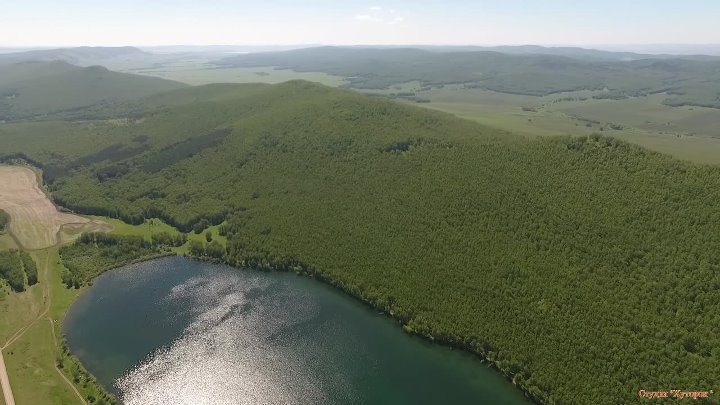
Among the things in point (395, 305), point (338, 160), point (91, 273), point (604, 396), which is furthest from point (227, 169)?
point (604, 396)

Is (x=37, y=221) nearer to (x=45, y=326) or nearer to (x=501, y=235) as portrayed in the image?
(x=45, y=326)

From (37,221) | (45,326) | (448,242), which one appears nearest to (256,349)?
(45,326)

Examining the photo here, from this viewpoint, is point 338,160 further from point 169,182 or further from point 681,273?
point 681,273

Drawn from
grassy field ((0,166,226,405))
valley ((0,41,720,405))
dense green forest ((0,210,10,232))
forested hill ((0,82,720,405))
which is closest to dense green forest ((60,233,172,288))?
valley ((0,41,720,405))

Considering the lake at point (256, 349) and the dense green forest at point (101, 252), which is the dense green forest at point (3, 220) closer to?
the dense green forest at point (101, 252)

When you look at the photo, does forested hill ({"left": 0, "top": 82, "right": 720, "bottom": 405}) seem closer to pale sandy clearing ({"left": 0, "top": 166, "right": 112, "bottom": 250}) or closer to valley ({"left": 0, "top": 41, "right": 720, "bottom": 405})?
valley ({"left": 0, "top": 41, "right": 720, "bottom": 405})
